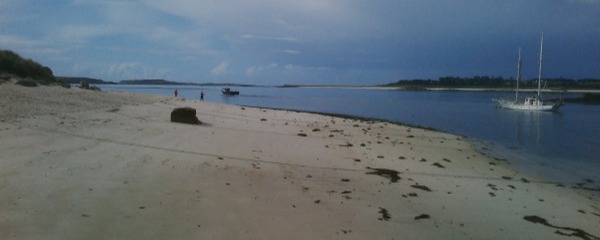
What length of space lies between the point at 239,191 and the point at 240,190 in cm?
8

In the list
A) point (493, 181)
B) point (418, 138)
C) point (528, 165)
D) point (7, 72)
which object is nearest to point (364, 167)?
point (493, 181)

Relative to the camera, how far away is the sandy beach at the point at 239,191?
5.95 meters

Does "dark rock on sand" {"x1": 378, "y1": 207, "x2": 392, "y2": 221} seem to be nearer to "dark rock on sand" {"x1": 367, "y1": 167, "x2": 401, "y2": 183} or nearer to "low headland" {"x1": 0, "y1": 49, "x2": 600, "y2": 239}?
"low headland" {"x1": 0, "y1": 49, "x2": 600, "y2": 239}

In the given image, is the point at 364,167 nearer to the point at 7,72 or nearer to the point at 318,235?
the point at 318,235

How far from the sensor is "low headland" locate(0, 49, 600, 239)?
5.96 meters

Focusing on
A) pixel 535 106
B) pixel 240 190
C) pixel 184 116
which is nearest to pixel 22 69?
pixel 184 116

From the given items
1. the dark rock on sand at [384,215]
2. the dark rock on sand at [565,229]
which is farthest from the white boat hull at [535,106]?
the dark rock on sand at [384,215]

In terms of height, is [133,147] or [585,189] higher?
[133,147]

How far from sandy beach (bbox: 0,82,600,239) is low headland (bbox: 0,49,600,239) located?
27 mm

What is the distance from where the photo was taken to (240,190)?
8016 mm

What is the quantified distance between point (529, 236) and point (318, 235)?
353 cm

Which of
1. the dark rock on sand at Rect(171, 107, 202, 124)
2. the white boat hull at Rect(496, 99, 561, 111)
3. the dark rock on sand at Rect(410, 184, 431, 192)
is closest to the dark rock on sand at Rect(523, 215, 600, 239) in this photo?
the dark rock on sand at Rect(410, 184, 431, 192)

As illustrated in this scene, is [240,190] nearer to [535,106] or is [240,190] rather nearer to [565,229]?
[565,229]

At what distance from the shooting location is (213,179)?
28.3 ft
